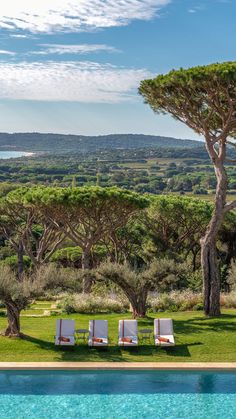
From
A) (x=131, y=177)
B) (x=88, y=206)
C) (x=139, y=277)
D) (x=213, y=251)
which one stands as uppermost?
(x=131, y=177)

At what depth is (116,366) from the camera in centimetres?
1412

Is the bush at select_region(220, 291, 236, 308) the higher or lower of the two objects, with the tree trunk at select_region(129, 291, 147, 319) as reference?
lower

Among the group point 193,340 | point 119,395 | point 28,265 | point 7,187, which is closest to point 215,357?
point 193,340

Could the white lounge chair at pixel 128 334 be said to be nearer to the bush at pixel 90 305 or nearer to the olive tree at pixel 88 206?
the bush at pixel 90 305

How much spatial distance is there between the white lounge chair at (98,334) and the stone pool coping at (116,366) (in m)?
1.11

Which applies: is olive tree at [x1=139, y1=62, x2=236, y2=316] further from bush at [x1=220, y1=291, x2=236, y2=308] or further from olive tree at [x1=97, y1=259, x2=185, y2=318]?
bush at [x1=220, y1=291, x2=236, y2=308]

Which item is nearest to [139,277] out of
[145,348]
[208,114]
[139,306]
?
[139,306]

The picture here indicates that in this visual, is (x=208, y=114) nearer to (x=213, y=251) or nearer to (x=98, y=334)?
(x=213, y=251)

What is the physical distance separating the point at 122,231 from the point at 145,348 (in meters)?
20.8

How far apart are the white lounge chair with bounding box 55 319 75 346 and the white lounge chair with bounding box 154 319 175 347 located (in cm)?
265

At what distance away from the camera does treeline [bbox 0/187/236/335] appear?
2289 centimetres

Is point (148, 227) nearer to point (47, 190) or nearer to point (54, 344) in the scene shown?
point (47, 190)

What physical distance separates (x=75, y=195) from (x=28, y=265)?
1417 cm

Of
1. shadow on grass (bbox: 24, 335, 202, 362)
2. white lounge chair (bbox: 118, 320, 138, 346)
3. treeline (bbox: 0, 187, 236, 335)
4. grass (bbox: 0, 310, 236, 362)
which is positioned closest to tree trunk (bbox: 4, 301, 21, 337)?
grass (bbox: 0, 310, 236, 362)
